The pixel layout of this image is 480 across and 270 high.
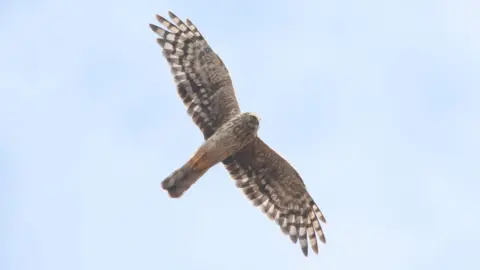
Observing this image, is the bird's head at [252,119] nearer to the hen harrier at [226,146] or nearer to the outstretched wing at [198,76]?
the hen harrier at [226,146]

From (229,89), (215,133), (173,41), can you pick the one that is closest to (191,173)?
(215,133)

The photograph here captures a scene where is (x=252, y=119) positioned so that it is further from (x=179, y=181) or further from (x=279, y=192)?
(x=279, y=192)

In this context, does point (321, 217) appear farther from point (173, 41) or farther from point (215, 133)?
point (173, 41)

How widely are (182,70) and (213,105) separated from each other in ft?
2.96

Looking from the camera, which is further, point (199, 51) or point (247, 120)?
point (199, 51)

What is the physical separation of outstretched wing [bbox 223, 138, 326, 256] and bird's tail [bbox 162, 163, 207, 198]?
1320 mm

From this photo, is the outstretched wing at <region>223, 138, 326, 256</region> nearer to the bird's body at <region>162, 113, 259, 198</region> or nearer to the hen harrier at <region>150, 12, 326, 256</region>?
the hen harrier at <region>150, 12, 326, 256</region>

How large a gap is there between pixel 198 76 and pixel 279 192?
263cm

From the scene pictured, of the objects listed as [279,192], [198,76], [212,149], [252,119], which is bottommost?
[279,192]

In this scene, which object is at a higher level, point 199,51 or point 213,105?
point 199,51

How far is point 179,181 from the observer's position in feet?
49.1

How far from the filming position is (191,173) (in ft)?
49.3

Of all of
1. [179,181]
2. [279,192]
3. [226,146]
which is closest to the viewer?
[179,181]

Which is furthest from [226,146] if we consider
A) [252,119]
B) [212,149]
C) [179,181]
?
[179,181]
